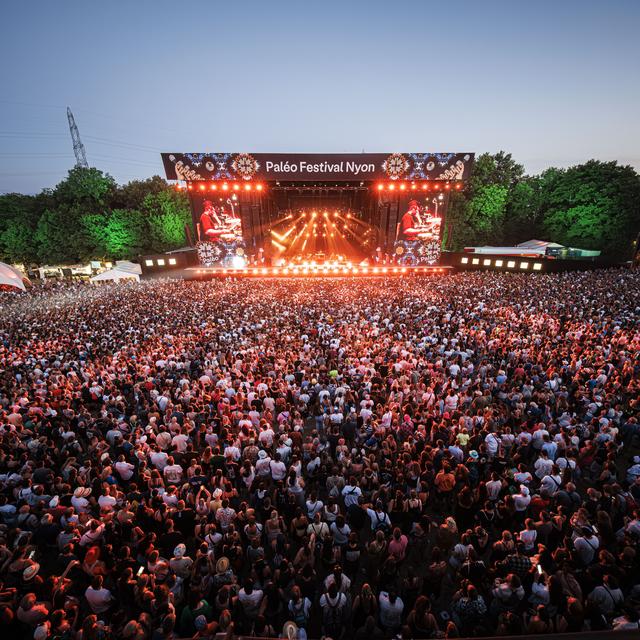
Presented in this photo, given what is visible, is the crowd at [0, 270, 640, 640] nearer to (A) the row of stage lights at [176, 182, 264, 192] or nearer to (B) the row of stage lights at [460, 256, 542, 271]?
(B) the row of stage lights at [460, 256, 542, 271]

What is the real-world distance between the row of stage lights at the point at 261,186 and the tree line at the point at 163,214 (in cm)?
695

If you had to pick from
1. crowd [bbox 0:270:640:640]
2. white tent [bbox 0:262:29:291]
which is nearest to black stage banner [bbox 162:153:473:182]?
white tent [bbox 0:262:29:291]

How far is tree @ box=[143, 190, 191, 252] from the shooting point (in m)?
38.8

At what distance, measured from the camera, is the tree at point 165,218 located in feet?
127

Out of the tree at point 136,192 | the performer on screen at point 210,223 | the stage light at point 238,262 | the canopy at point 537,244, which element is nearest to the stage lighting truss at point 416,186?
the canopy at point 537,244

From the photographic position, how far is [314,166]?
2605cm

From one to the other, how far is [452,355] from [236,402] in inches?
281

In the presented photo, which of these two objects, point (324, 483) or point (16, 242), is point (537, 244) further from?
point (16, 242)

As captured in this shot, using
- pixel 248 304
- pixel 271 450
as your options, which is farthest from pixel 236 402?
pixel 248 304

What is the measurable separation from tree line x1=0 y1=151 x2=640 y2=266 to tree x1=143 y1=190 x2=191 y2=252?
0.35ft

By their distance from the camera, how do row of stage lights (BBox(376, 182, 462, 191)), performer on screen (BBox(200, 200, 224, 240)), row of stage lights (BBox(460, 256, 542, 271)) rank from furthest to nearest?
performer on screen (BBox(200, 200, 224, 240))
row of stage lights (BBox(376, 182, 462, 191))
row of stage lights (BBox(460, 256, 542, 271))

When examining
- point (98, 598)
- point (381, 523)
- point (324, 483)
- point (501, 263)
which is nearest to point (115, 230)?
point (501, 263)

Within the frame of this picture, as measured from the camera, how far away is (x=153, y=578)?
4211 millimetres

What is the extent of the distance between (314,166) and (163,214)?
72.6 feet
